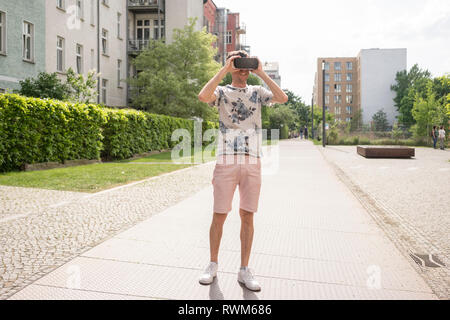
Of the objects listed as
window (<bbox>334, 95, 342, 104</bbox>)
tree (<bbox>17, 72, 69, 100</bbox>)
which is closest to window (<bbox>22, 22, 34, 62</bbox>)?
tree (<bbox>17, 72, 69, 100</bbox>)

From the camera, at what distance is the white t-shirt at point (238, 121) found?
3.50 m

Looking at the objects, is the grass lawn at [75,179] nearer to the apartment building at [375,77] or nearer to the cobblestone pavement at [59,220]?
the cobblestone pavement at [59,220]

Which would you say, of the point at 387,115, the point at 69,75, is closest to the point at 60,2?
the point at 69,75

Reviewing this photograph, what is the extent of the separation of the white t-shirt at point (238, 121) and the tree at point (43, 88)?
16.9 meters

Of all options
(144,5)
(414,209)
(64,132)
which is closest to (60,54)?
(144,5)

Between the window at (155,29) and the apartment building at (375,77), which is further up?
the apartment building at (375,77)

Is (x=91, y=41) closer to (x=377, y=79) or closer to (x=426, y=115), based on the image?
(x=426, y=115)

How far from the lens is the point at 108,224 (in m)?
5.83

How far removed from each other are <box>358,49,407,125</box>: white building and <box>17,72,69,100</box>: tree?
98.8m

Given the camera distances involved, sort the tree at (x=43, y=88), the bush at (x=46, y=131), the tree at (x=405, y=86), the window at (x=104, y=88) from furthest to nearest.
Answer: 1. the tree at (x=405, y=86)
2. the window at (x=104, y=88)
3. the tree at (x=43, y=88)
4. the bush at (x=46, y=131)

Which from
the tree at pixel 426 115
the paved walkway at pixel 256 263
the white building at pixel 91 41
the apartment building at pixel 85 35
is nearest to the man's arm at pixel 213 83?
the paved walkway at pixel 256 263

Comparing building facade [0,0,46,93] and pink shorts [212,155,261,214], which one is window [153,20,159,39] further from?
pink shorts [212,155,261,214]
